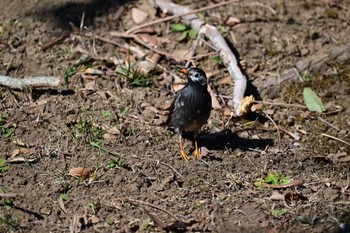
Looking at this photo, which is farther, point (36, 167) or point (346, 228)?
point (36, 167)

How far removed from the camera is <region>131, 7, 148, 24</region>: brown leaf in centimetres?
841

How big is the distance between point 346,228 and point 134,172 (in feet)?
6.02

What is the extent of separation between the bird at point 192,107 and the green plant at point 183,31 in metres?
1.36

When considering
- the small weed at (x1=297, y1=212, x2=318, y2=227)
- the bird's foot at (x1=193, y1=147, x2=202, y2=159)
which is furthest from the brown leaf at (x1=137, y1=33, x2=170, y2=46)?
the small weed at (x1=297, y1=212, x2=318, y2=227)

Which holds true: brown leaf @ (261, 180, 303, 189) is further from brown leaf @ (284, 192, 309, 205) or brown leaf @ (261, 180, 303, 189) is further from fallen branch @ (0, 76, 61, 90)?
fallen branch @ (0, 76, 61, 90)

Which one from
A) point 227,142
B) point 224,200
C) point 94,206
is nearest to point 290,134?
point 227,142

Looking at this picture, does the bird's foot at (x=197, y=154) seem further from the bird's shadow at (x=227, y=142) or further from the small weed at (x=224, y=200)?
the small weed at (x=224, y=200)

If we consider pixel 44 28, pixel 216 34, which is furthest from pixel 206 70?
pixel 44 28

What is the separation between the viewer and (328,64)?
7949 millimetres

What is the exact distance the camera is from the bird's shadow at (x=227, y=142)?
6.79m

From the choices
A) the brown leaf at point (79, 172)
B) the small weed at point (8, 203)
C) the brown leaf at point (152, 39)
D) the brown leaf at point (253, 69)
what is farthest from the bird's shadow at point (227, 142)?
the small weed at point (8, 203)

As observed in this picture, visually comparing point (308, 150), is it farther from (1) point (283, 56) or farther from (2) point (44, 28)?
(2) point (44, 28)

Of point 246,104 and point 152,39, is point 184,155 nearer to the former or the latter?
point 246,104

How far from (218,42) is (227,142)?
1528 millimetres
